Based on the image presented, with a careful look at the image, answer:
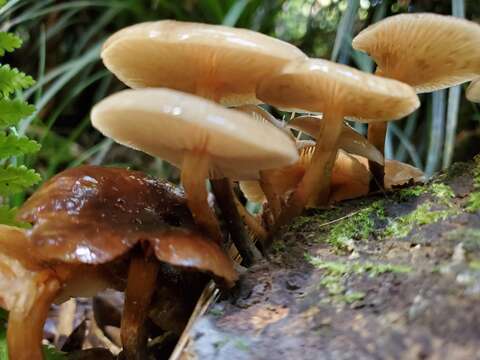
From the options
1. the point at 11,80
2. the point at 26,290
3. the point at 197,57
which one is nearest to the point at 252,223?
the point at 197,57

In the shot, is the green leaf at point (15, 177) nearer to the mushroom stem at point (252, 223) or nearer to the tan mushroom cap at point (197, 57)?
the tan mushroom cap at point (197, 57)

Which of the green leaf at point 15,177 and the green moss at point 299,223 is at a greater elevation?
the green leaf at point 15,177

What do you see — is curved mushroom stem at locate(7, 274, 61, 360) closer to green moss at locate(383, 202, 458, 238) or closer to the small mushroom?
green moss at locate(383, 202, 458, 238)

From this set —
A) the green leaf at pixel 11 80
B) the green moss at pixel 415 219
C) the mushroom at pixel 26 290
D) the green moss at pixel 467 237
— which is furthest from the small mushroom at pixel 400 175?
the green leaf at pixel 11 80

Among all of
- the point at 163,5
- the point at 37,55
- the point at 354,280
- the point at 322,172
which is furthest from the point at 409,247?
the point at 37,55

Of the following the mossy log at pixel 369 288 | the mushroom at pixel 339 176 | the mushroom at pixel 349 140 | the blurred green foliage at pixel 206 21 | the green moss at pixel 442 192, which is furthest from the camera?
the blurred green foliage at pixel 206 21

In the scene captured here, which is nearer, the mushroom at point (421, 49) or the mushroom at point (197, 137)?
the mushroom at point (197, 137)

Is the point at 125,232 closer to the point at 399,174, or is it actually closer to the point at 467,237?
the point at 467,237

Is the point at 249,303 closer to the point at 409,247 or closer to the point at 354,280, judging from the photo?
A: the point at 354,280
